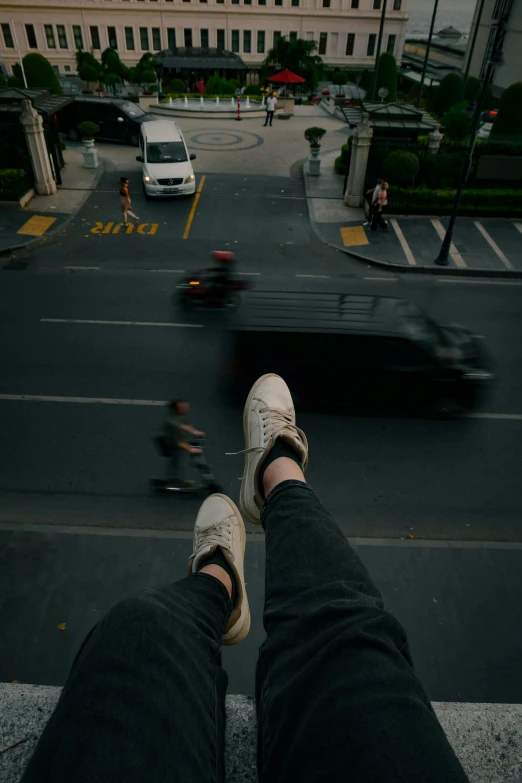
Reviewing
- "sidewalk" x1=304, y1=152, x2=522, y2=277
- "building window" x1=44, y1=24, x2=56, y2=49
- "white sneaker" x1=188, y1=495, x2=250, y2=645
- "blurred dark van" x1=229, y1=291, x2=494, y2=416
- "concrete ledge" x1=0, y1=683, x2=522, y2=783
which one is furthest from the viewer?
"building window" x1=44, y1=24, x2=56, y2=49

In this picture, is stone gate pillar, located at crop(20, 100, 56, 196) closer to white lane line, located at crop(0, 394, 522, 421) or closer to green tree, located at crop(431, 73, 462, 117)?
white lane line, located at crop(0, 394, 522, 421)

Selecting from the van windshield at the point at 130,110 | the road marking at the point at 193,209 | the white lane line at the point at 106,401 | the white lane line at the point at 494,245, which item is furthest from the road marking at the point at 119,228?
the white lane line at the point at 494,245

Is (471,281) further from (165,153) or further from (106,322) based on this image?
(165,153)

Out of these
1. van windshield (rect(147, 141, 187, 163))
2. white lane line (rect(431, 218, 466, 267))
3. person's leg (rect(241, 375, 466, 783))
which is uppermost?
person's leg (rect(241, 375, 466, 783))

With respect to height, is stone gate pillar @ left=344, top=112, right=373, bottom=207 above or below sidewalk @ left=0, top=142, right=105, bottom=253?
above

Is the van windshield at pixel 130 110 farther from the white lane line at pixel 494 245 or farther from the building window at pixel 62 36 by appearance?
the building window at pixel 62 36

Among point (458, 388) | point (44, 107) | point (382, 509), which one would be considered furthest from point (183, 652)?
point (44, 107)

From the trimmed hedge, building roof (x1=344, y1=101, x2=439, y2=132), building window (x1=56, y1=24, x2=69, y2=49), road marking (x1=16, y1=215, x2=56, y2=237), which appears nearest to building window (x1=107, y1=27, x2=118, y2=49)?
building window (x1=56, y1=24, x2=69, y2=49)
